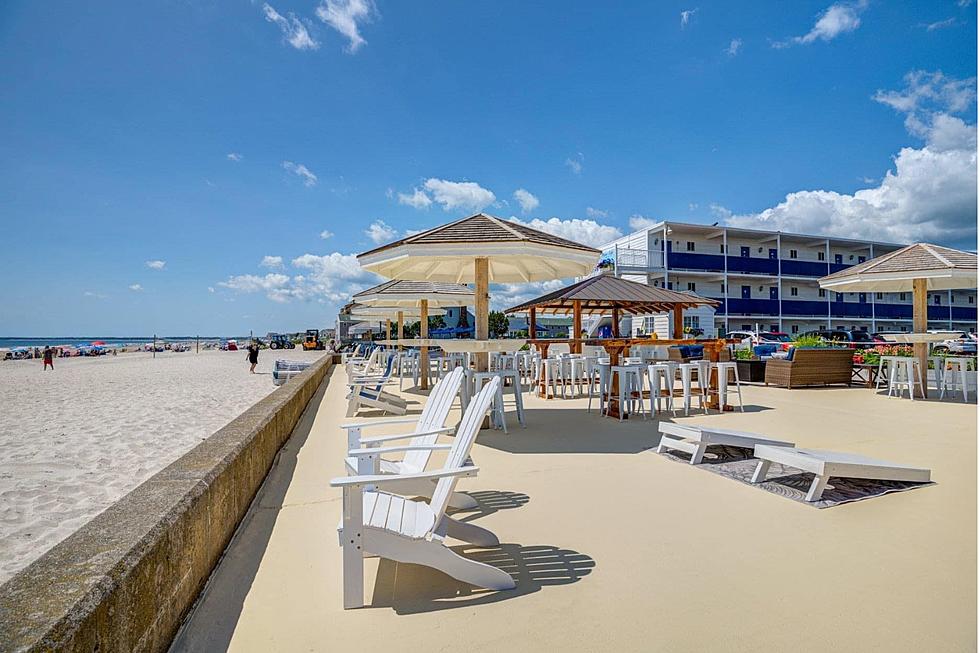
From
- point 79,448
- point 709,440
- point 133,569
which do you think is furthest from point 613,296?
point 133,569

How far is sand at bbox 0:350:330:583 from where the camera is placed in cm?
420

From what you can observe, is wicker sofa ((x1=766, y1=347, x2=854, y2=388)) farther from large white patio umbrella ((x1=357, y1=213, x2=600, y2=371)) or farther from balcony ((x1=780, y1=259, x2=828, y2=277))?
balcony ((x1=780, y1=259, x2=828, y2=277))

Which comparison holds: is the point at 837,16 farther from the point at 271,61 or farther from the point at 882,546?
the point at 882,546

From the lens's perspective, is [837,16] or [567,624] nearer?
[567,624]

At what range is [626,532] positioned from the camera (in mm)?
3354

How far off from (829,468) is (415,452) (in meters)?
3.07

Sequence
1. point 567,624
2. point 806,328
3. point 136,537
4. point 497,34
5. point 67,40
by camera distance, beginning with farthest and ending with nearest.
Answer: point 806,328
point 497,34
point 67,40
point 567,624
point 136,537

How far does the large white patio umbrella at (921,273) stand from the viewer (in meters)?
9.77

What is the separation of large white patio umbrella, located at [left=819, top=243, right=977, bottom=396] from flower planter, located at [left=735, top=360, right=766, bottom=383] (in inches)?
103

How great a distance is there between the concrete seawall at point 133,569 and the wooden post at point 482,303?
13.7 ft

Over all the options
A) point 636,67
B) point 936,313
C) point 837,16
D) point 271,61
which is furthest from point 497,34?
point 936,313

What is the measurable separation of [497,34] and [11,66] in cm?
1711

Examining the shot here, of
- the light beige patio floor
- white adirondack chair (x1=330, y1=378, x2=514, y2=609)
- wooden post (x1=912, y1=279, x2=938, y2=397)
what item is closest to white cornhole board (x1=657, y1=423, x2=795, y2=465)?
the light beige patio floor

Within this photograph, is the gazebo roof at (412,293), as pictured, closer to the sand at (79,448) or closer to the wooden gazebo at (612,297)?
the wooden gazebo at (612,297)
